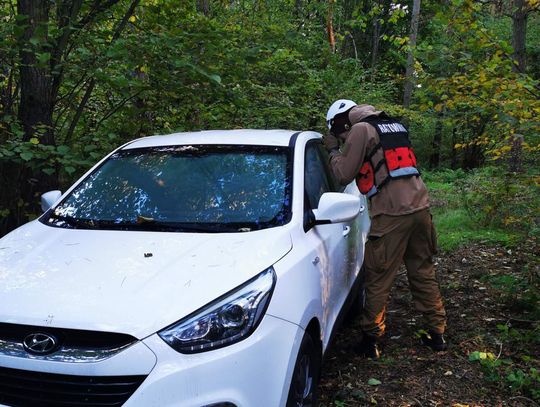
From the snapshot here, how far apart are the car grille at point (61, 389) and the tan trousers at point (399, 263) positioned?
236 centimetres

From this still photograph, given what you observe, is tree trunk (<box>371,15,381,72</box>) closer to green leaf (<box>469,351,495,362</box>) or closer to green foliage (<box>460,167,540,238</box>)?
green foliage (<box>460,167,540,238</box>)

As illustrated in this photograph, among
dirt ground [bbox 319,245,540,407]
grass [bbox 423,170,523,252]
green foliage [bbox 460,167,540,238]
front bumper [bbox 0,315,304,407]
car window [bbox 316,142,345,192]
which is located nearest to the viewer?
front bumper [bbox 0,315,304,407]

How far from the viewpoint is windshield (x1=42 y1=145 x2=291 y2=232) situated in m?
2.95

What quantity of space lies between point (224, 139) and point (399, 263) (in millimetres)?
1635

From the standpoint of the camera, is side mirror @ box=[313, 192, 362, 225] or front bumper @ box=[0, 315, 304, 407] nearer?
front bumper @ box=[0, 315, 304, 407]

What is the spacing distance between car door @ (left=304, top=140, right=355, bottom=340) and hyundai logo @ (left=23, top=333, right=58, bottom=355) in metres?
1.45

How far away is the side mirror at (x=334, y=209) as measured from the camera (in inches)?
117

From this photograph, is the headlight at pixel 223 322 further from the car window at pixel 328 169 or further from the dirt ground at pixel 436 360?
the car window at pixel 328 169

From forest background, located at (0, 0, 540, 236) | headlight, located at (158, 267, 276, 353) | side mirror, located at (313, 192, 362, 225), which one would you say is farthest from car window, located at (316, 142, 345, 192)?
headlight, located at (158, 267, 276, 353)

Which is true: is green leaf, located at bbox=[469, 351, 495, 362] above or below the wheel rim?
below

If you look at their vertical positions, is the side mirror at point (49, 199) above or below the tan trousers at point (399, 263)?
above

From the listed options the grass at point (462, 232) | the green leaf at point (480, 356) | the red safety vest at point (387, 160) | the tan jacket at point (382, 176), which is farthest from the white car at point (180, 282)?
the grass at point (462, 232)

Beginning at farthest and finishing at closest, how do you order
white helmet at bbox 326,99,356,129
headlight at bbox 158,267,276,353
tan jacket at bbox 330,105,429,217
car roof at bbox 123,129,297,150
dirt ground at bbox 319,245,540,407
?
1. white helmet at bbox 326,99,356,129
2. tan jacket at bbox 330,105,429,217
3. car roof at bbox 123,129,297,150
4. dirt ground at bbox 319,245,540,407
5. headlight at bbox 158,267,276,353

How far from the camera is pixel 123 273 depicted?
7.57ft
